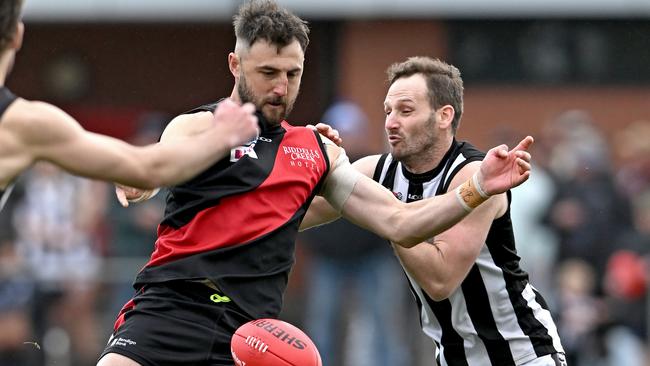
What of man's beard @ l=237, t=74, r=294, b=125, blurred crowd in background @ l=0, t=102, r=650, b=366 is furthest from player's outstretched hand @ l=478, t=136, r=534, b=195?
blurred crowd in background @ l=0, t=102, r=650, b=366

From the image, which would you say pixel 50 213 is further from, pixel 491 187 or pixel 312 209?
pixel 491 187

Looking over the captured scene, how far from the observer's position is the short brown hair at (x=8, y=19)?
17.3 feet

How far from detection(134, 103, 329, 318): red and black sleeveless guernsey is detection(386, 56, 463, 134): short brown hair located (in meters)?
1.06

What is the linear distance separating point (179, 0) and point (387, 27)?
264 centimetres

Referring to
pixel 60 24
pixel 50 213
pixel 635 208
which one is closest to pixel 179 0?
pixel 60 24

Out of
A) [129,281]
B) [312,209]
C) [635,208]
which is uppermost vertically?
[312,209]

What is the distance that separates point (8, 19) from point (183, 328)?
1.66 meters

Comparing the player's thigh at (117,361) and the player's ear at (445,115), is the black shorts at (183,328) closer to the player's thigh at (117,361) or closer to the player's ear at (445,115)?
the player's thigh at (117,361)

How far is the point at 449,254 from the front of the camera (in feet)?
21.8

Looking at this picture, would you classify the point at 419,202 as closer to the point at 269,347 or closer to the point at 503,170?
the point at 503,170

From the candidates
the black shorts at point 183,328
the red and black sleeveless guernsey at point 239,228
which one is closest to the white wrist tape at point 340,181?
the red and black sleeveless guernsey at point 239,228

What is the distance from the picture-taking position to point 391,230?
256 inches

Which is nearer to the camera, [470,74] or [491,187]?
[491,187]

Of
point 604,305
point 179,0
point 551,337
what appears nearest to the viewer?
point 551,337
